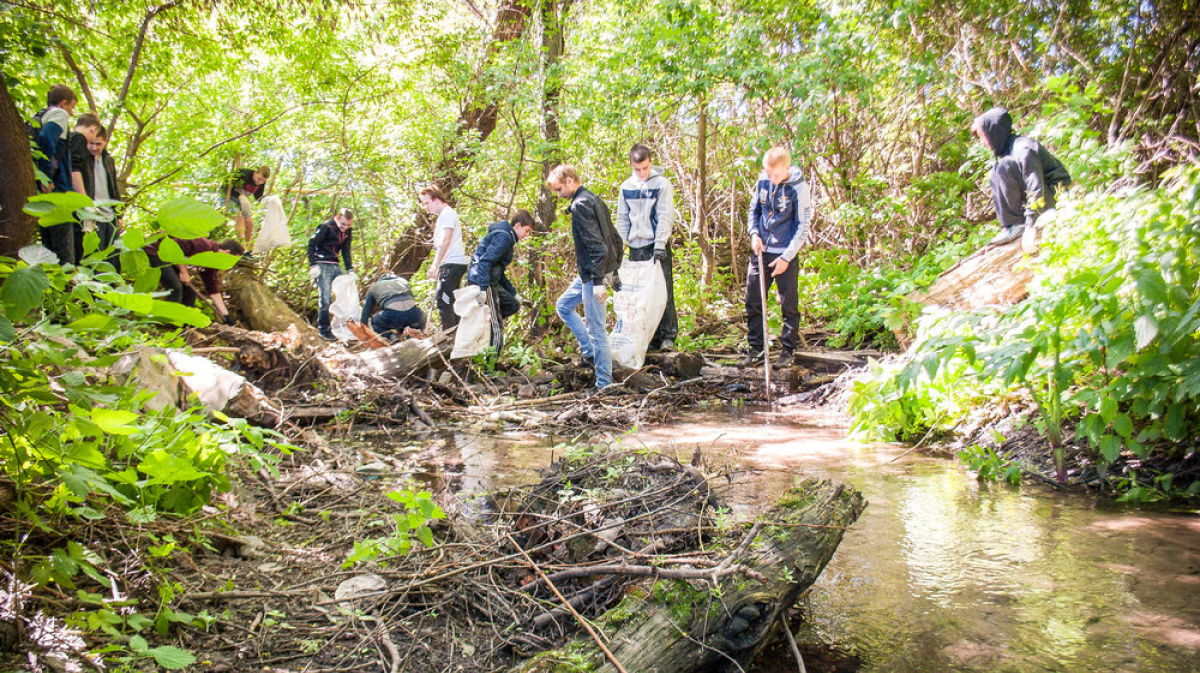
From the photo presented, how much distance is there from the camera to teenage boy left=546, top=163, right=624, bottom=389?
6.22 metres

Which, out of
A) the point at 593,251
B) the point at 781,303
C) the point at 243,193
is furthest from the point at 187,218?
the point at 243,193

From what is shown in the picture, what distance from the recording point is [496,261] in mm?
6914

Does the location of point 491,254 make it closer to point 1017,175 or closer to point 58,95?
point 58,95

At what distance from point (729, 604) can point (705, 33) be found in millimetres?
7303

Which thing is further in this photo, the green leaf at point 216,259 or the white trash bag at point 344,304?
the white trash bag at point 344,304

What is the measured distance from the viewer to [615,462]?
2.88 m

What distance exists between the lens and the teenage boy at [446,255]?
7.45m

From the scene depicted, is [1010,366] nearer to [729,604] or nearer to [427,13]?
[729,604]

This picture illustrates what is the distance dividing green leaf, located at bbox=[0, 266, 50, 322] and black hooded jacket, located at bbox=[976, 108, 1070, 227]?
6281 millimetres

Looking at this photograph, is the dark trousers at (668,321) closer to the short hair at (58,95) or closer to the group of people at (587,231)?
the group of people at (587,231)

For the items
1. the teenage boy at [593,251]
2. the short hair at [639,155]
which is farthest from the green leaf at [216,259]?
the short hair at [639,155]

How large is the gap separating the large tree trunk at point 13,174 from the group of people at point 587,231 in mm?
1725

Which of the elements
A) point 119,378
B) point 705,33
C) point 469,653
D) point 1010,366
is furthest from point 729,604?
point 705,33

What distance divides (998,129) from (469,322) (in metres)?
5.16
